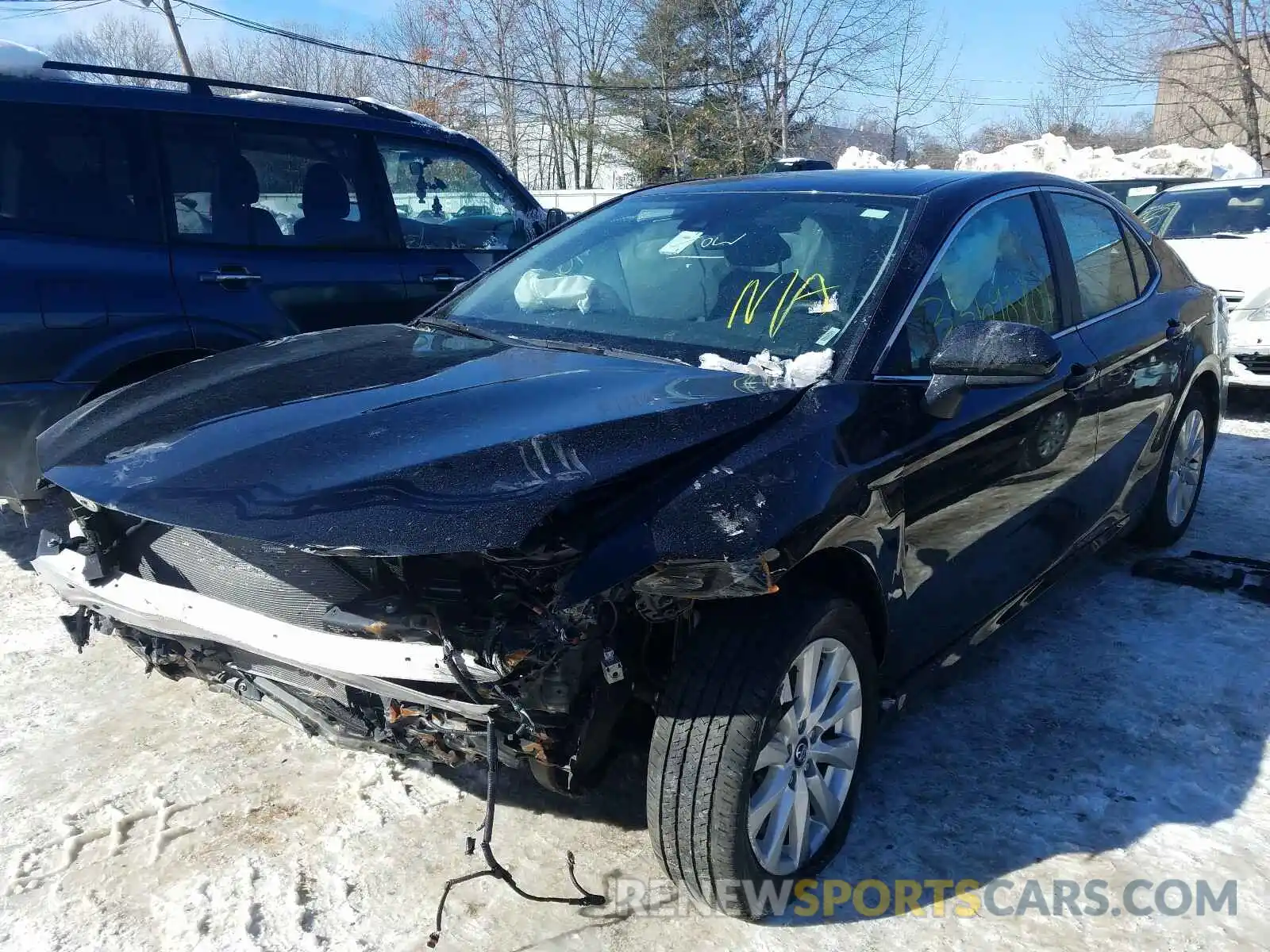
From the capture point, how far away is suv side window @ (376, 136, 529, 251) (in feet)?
17.1

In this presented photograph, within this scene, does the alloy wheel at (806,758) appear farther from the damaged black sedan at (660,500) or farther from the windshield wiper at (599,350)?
the windshield wiper at (599,350)

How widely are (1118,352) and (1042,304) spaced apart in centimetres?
49

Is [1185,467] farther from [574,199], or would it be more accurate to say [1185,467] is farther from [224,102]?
[574,199]

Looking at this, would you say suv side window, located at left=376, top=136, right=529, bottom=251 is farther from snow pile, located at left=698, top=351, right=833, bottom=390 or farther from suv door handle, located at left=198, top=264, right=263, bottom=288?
snow pile, located at left=698, top=351, right=833, bottom=390

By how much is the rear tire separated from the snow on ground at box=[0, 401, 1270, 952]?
0.87 metres

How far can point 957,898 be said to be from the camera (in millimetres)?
2449

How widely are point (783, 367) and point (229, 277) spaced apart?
2906mm

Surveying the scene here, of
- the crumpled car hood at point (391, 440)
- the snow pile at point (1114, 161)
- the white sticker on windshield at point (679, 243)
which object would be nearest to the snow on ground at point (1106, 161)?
the snow pile at point (1114, 161)

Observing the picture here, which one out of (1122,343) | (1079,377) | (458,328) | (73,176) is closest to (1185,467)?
(1122,343)

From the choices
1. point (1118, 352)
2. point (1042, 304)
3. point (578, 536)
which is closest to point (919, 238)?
point (1042, 304)

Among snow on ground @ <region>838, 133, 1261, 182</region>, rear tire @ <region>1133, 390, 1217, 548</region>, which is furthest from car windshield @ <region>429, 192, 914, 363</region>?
snow on ground @ <region>838, 133, 1261, 182</region>

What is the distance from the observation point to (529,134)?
114ft

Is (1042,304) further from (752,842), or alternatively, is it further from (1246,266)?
(1246,266)

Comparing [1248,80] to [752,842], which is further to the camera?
[1248,80]
